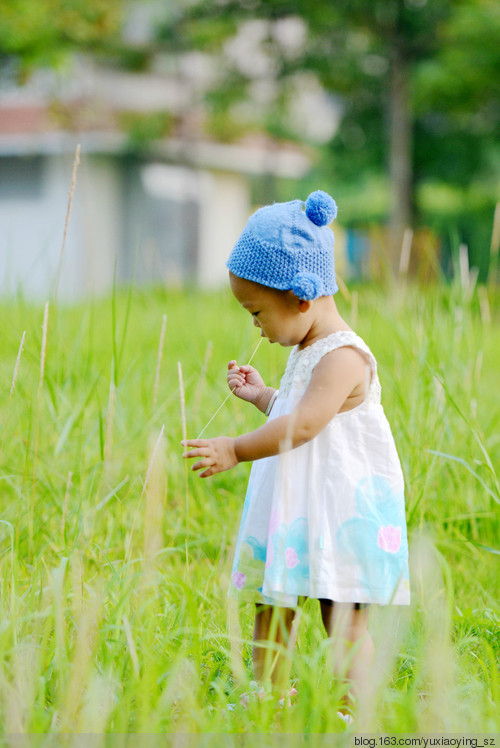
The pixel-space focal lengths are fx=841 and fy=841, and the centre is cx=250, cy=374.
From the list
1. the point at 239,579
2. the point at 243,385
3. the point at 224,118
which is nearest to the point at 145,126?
the point at 224,118

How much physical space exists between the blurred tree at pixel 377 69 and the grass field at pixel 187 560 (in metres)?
7.00

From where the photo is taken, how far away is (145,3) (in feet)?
33.2

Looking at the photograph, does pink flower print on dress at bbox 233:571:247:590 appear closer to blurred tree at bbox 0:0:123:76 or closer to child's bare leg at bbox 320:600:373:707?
child's bare leg at bbox 320:600:373:707

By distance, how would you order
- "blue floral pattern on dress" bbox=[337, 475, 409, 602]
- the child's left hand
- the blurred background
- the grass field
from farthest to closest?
1. the blurred background
2. "blue floral pattern on dress" bbox=[337, 475, 409, 602]
3. the child's left hand
4. the grass field

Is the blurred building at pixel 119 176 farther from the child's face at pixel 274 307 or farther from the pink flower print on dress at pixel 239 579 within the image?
the pink flower print on dress at pixel 239 579

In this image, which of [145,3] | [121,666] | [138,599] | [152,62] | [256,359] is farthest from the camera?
[152,62]

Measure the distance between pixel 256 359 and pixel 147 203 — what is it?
1166cm

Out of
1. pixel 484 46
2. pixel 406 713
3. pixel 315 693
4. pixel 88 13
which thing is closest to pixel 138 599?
pixel 315 693

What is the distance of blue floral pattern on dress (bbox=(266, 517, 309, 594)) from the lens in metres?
1.42

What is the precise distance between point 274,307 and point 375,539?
44cm

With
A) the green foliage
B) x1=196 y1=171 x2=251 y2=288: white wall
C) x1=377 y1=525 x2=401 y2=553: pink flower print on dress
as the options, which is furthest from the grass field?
x1=196 y1=171 x2=251 y2=288: white wall

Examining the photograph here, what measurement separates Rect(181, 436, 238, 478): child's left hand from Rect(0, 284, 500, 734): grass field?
0.24 feet

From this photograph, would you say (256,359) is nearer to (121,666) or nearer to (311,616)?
(311,616)

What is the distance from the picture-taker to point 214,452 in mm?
1349
